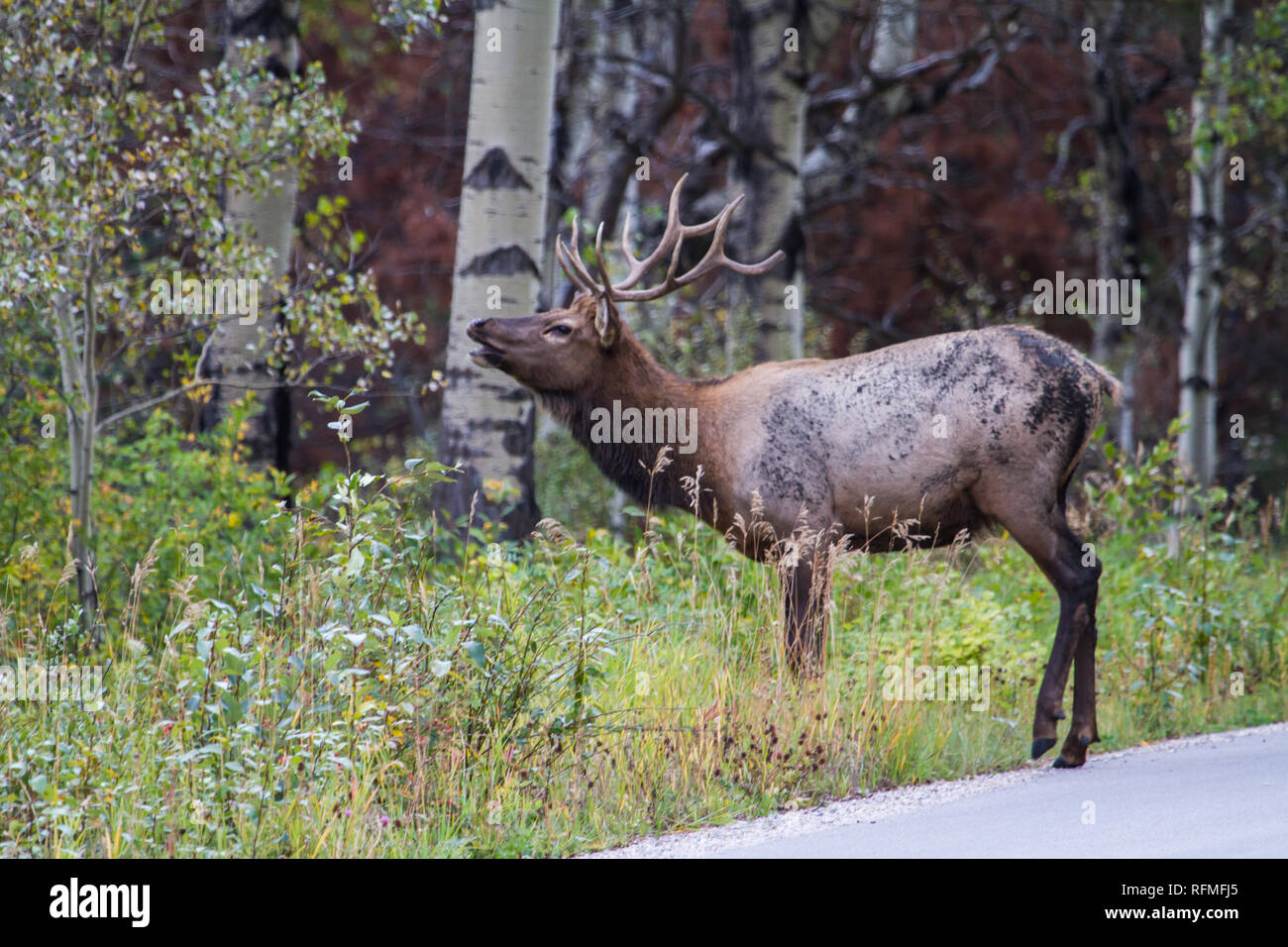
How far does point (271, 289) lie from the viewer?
30.7ft

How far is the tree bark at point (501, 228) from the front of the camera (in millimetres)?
8602

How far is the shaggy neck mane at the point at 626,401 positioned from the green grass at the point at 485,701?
16.1 inches

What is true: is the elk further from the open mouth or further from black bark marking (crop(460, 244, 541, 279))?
black bark marking (crop(460, 244, 541, 279))

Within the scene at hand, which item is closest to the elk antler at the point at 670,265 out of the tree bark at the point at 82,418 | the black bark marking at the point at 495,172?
the black bark marking at the point at 495,172

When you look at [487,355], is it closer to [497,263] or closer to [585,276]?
[585,276]

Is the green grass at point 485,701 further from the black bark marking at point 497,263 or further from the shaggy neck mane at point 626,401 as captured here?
the black bark marking at point 497,263

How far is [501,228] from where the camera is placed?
28.4ft

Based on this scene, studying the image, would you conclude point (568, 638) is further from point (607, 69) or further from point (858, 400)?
point (607, 69)

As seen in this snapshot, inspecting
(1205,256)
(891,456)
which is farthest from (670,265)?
(1205,256)

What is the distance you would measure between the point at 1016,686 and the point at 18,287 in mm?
4980

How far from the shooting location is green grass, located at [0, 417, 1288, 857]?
15.6 ft

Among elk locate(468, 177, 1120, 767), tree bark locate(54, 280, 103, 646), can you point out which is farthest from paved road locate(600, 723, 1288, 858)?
tree bark locate(54, 280, 103, 646)
